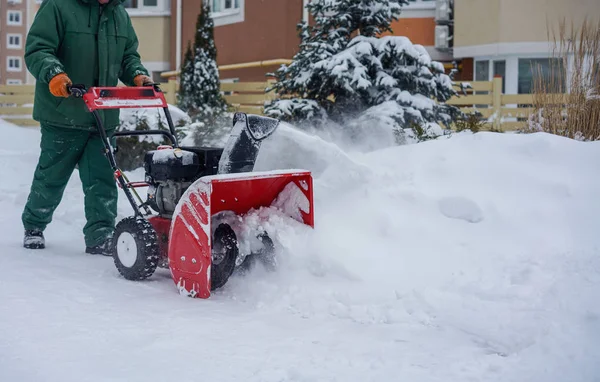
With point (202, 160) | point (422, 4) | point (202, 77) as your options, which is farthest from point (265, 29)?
point (202, 160)

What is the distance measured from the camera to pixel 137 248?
377 cm

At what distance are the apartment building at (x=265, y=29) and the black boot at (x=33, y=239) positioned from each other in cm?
959

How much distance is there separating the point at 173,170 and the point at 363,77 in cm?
453

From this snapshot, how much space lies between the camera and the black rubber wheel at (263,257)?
3.80 meters

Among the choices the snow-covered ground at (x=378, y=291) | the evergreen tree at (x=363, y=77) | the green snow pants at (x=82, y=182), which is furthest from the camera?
the evergreen tree at (x=363, y=77)

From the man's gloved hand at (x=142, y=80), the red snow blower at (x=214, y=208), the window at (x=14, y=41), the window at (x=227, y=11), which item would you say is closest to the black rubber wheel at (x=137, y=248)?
the red snow blower at (x=214, y=208)

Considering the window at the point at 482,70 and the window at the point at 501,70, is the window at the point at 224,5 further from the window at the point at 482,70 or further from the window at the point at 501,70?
the window at the point at 501,70

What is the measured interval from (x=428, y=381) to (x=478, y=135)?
291cm

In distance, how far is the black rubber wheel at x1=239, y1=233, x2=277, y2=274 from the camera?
150 inches

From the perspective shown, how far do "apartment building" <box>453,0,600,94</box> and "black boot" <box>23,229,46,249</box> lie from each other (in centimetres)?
1059

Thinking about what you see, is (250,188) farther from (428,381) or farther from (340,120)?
(340,120)

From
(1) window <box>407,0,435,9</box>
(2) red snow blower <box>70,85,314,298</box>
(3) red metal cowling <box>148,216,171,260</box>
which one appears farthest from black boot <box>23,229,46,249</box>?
(1) window <box>407,0,435,9</box>

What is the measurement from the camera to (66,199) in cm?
634

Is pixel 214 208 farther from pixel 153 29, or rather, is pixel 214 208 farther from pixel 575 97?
pixel 153 29
